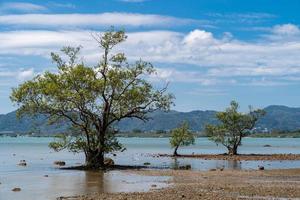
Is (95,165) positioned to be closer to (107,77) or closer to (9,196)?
(107,77)

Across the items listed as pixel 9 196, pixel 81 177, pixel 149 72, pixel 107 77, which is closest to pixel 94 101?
pixel 107 77

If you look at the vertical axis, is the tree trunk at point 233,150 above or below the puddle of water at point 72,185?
above

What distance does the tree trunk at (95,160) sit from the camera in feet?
187

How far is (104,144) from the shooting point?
192ft

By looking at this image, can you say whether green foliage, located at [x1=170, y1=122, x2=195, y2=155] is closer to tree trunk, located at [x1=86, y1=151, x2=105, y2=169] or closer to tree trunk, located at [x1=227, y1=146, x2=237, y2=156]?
tree trunk, located at [x1=227, y1=146, x2=237, y2=156]

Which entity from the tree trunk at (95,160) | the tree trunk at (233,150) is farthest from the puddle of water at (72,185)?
the tree trunk at (233,150)

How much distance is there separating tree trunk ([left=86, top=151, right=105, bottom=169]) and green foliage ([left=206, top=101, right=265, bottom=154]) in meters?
38.7

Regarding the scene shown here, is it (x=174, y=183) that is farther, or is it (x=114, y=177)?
(x=114, y=177)

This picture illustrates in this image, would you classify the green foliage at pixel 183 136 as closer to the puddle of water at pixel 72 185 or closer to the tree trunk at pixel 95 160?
the tree trunk at pixel 95 160

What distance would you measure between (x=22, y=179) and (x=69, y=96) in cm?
1216

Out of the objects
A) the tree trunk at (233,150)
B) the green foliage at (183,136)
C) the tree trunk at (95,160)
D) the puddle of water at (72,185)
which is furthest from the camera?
the tree trunk at (233,150)

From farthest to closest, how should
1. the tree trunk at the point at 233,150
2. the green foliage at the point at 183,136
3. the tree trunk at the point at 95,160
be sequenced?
the tree trunk at the point at 233,150
the green foliage at the point at 183,136
the tree trunk at the point at 95,160

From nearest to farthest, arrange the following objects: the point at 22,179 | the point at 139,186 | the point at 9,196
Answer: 1. the point at 9,196
2. the point at 139,186
3. the point at 22,179

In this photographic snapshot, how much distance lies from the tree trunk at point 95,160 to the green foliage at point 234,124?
127 ft
